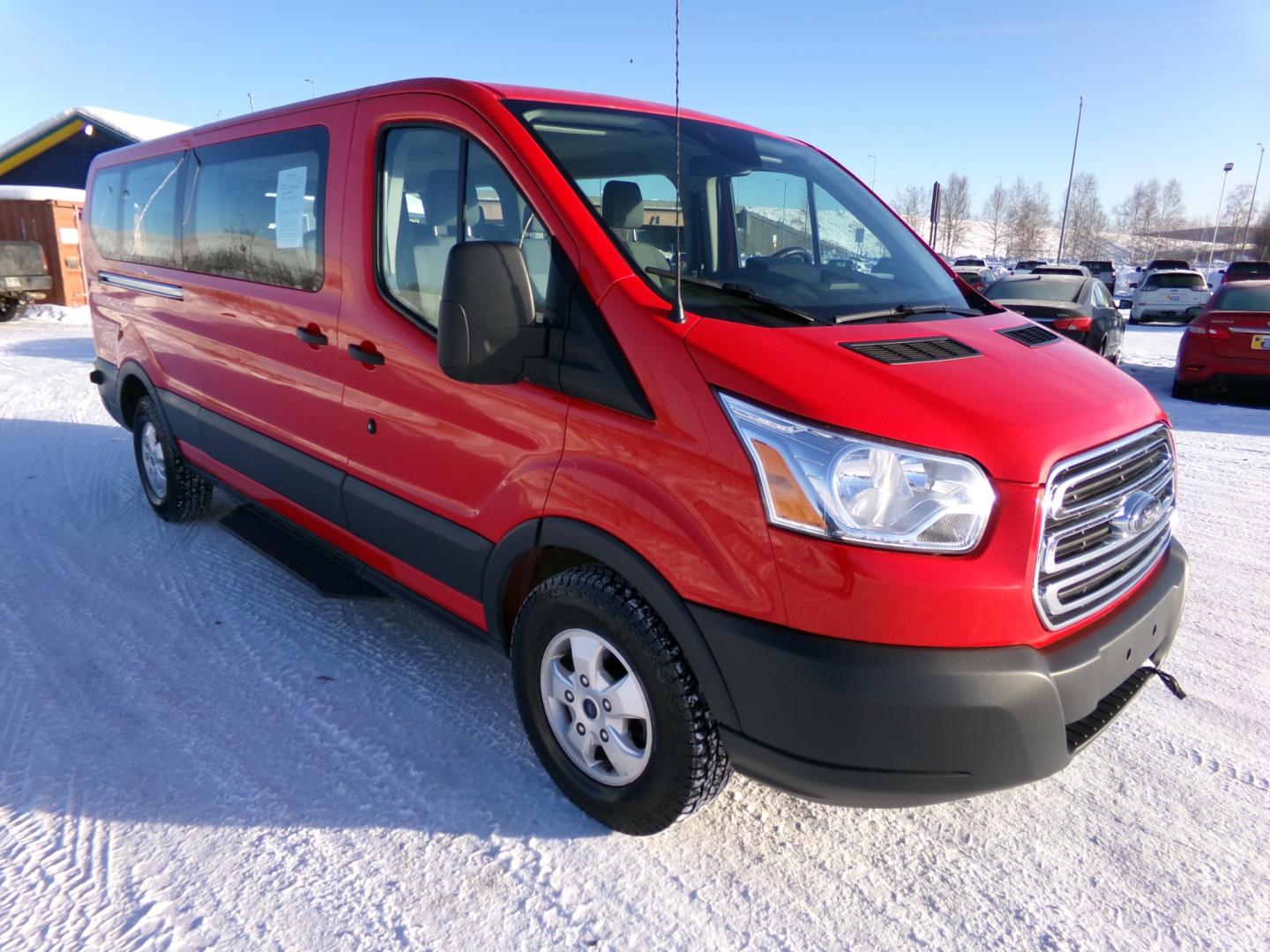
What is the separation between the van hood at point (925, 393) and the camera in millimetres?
1990

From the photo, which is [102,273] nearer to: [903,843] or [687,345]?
[687,345]

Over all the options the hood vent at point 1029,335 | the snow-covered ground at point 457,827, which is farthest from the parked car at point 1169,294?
the hood vent at point 1029,335

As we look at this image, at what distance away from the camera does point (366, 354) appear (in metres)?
3.06

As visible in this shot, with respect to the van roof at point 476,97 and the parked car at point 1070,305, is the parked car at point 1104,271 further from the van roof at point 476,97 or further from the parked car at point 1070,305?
the van roof at point 476,97

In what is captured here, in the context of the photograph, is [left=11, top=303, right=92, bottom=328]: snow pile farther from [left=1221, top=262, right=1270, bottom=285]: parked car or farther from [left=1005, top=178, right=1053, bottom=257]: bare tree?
[left=1005, top=178, right=1053, bottom=257]: bare tree

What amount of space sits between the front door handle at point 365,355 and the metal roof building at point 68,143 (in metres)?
22.8

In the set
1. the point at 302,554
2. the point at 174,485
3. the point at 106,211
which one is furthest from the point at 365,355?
the point at 106,211

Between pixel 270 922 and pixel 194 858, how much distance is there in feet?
1.22

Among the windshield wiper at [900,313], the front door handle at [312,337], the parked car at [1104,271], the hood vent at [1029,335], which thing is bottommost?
the parked car at [1104,271]

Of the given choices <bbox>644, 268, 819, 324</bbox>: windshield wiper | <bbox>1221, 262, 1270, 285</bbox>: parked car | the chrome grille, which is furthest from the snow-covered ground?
<bbox>1221, 262, 1270, 285</bbox>: parked car

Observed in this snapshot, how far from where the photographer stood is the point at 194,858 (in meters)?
2.39

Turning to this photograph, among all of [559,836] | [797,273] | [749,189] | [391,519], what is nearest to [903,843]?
[559,836]

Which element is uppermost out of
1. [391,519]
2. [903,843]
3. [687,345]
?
[687,345]

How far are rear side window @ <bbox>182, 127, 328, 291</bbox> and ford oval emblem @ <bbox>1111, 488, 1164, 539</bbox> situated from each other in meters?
2.82
